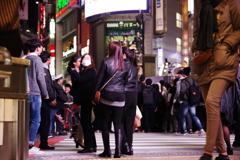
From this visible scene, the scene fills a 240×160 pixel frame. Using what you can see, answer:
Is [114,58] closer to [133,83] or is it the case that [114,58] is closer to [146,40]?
[133,83]

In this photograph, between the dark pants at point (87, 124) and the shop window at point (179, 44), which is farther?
the shop window at point (179, 44)

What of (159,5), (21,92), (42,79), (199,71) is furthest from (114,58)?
(159,5)

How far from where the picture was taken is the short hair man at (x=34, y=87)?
7.19m

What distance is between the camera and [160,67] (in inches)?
1767

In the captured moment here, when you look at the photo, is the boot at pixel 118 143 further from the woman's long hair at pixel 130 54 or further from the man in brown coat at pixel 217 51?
the man in brown coat at pixel 217 51

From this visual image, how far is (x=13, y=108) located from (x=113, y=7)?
128 feet

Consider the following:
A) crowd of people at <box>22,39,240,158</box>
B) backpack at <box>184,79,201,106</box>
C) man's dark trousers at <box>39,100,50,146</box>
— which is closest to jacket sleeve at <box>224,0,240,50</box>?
crowd of people at <box>22,39,240,158</box>

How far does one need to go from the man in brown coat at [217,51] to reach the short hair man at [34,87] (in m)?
2.94

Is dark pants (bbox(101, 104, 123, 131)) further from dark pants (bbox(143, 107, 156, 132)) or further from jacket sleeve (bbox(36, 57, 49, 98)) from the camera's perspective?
dark pants (bbox(143, 107, 156, 132))

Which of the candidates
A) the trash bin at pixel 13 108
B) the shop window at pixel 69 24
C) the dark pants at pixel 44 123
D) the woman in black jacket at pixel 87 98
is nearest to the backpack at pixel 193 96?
the dark pants at pixel 44 123

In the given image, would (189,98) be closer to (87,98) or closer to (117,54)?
(87,98)

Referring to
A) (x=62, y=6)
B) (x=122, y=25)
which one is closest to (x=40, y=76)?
(x=122, y=25)

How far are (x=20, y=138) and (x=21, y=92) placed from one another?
9.6 inches

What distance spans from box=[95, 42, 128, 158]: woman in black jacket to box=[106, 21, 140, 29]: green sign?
35.4 m
